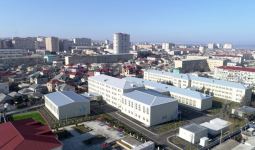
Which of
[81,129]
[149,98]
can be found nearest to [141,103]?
[149,98]

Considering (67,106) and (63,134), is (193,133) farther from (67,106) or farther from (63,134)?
(67,106)

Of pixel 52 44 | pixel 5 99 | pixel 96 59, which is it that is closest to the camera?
pixel 5 99

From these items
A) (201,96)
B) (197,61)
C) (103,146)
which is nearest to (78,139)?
(103,146)

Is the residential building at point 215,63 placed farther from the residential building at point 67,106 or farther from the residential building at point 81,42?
the residential building at point 81,42

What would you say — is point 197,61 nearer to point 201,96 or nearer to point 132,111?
point 201,96

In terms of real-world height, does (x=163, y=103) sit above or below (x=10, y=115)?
above

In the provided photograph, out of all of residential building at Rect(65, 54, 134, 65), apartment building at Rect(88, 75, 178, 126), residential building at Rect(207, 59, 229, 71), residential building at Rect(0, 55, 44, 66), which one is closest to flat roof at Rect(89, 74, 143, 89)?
apartment building at Rect(88, 75, 178, 126)
